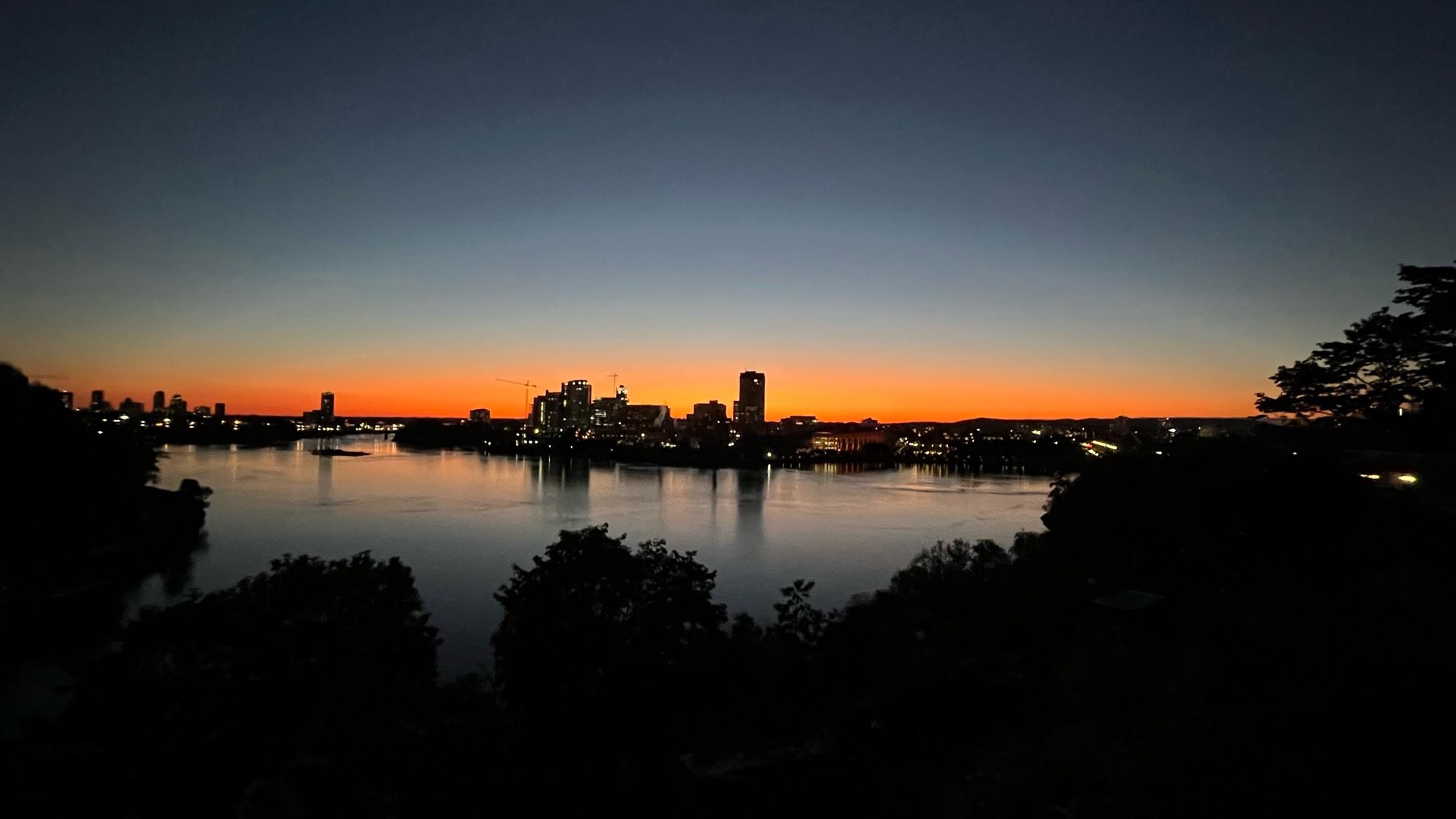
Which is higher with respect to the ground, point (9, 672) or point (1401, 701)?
point (1401, 701)

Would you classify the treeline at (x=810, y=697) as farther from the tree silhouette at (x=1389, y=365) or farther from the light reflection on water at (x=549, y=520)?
the light reflection on water at (x=549, y=520)

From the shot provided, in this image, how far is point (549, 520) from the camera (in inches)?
779

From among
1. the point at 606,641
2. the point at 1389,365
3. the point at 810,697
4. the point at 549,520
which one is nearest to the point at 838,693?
the point at 810,697

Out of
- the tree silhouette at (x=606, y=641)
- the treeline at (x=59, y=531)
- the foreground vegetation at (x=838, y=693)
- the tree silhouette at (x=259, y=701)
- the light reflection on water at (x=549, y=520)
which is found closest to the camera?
the foreground vegetation at (x=838, y=693)

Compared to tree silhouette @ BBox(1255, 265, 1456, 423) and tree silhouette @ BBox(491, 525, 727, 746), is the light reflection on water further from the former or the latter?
tree silhouette @ BBox(1255, 265, 1456, 423)

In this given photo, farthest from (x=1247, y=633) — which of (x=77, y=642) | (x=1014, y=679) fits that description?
(x=77, y=642)

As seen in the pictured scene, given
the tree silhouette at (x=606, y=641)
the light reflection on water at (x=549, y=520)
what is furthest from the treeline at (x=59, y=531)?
the tree silhouette at (x=606, y=641)

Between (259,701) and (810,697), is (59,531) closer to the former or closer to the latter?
(259,701)

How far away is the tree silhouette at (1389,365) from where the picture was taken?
18.9 feet

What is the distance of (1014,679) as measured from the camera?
3914 millimetres

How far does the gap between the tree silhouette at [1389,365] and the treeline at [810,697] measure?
987mm

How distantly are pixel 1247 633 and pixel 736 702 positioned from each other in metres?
2.27

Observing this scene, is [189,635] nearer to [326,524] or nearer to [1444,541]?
[1444,541]

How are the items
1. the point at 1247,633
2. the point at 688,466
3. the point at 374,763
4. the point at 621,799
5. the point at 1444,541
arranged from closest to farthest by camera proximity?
the point at 374,763, the point at 621,799, the point at 1247,633, the point at 1444,541, the point at 688,466
